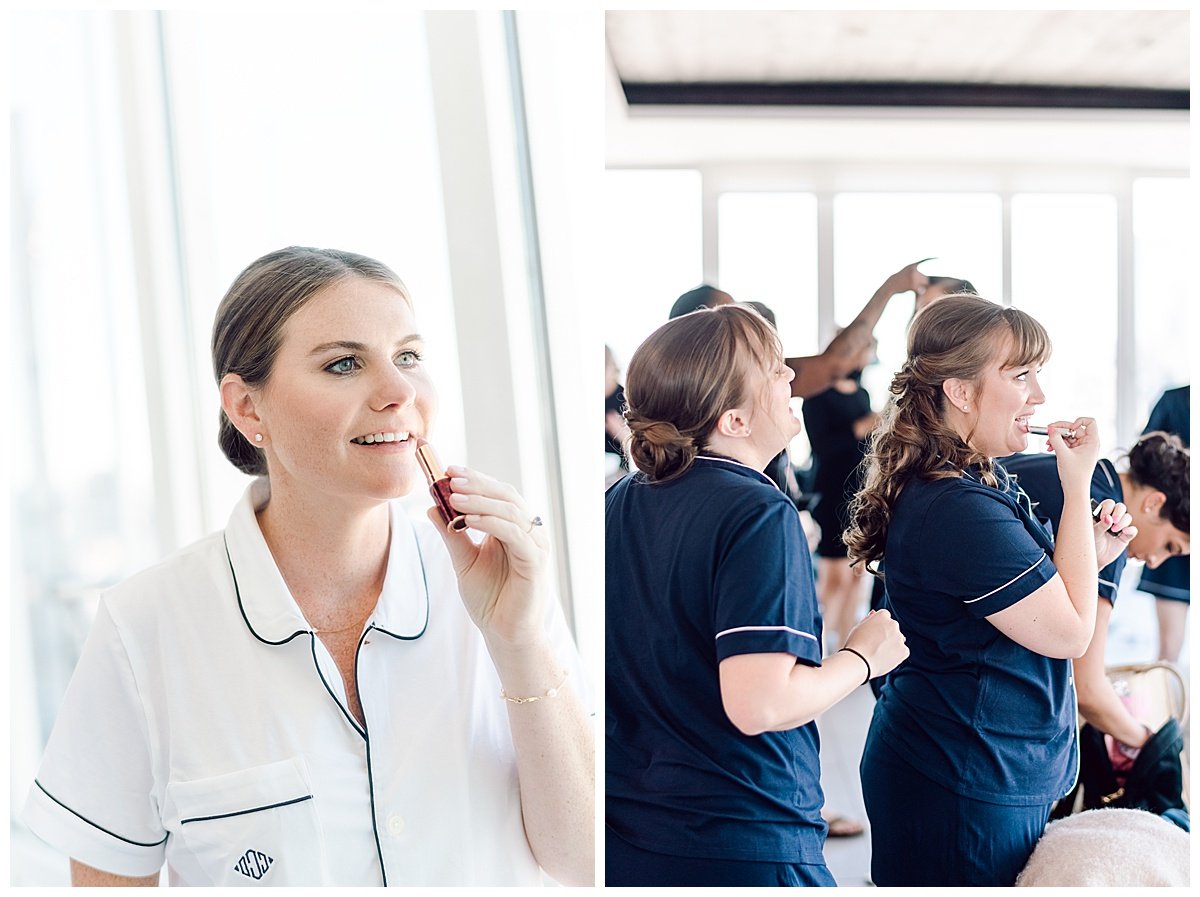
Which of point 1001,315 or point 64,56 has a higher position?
point 64,56

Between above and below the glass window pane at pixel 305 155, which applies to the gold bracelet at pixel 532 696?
below

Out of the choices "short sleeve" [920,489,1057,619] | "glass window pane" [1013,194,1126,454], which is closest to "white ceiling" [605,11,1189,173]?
"glass window pane" [1013,194,1126,454]

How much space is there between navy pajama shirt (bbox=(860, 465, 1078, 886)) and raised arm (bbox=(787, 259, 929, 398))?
0.22 meters

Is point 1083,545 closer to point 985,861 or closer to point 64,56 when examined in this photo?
point 985,861

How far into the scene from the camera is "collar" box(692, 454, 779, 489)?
1.55 m

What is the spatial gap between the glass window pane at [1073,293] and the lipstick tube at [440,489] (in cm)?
93

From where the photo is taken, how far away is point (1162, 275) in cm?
170

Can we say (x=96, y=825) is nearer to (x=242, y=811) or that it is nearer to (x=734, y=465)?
(x=242, y=811)

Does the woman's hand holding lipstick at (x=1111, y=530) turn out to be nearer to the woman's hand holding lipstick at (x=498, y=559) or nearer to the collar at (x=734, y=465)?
the collar at (x=734, y=465)

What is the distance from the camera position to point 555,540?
1.71 metres

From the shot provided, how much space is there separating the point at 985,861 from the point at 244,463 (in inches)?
53.2

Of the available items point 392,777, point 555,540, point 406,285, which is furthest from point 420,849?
point 406,285

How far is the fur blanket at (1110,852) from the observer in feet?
5.32

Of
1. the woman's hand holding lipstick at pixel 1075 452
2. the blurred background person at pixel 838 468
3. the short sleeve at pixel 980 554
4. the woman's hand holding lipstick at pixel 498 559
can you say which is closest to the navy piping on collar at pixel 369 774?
the woman's hand holding lipstick at pixel 498 559
